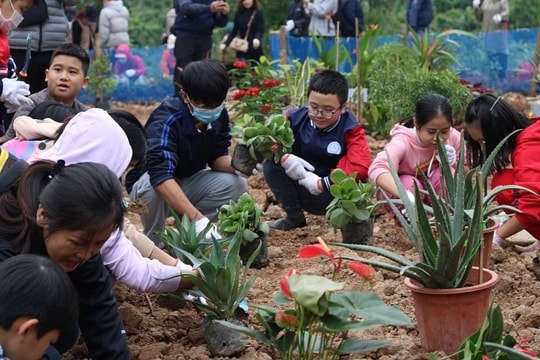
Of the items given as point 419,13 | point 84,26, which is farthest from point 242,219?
point 419,13

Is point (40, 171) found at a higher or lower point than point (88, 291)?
higher

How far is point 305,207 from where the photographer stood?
5430 mm

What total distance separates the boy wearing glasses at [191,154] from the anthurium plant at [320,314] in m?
1.47

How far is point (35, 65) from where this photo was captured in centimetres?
623

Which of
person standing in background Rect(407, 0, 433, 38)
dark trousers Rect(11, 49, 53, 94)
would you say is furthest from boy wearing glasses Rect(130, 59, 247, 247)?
person standing in background Rect(407, 0, 433, 38)

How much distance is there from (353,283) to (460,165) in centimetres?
115

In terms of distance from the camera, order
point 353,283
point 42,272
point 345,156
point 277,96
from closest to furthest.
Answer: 1. point 42,272
2. point 353,283
3. point 345,156
4. point 277,96

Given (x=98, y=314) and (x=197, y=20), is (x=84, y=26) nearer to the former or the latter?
(x=197, y=20)

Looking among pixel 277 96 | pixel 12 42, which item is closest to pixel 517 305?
pixel 12 42

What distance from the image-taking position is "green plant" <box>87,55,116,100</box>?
40.2 ft

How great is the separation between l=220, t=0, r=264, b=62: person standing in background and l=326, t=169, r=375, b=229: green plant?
773cm

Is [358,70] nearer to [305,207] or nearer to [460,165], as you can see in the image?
[305,207]

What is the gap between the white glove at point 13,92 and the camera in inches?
182

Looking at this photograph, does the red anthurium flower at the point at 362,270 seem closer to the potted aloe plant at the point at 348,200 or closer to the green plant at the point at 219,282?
the green plant at the point at 219,282
